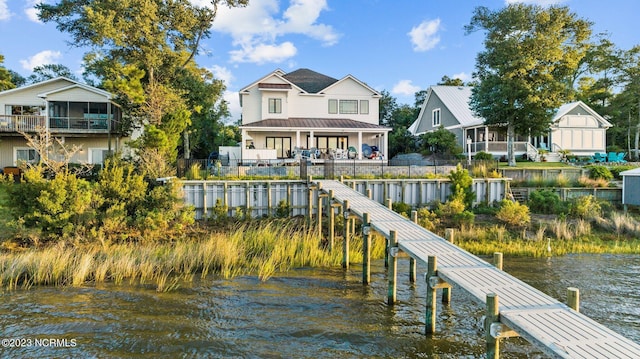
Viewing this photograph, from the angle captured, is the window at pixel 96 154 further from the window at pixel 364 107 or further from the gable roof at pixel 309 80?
the window at pixel 364 107

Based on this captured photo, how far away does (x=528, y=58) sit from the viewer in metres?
27.3

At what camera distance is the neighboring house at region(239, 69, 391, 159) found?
104 ft

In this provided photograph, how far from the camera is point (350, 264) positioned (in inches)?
574

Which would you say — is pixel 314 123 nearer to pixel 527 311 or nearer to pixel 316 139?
pixel 316 139

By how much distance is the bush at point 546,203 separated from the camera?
20219mm

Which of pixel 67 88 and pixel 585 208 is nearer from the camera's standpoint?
pixel 585 208

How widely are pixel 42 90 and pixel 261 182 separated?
23.4 metres

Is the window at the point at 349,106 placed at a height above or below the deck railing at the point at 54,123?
above

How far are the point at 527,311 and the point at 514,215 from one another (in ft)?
42.5

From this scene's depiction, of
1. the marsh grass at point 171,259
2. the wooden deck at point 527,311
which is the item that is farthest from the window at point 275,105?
the wooden deck at point 527,311

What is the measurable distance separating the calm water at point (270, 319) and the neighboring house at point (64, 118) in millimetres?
22480

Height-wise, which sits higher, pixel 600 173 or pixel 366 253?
pixel 600 173

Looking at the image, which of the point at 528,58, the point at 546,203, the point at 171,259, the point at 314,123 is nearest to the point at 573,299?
the point at 171,259

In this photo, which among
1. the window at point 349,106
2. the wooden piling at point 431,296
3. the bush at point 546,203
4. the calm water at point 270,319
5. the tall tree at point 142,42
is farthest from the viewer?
the window at point 349,106
